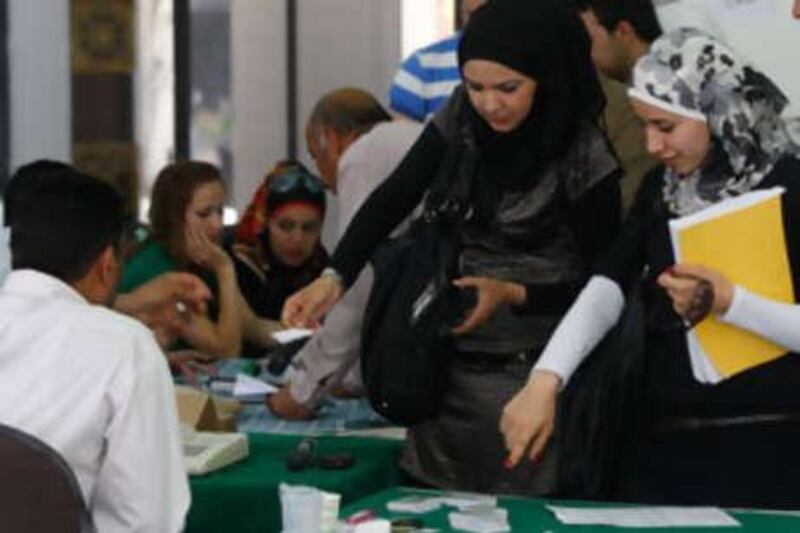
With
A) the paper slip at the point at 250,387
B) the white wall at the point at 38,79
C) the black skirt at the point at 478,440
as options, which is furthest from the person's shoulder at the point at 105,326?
the white wall at the point at 38,79

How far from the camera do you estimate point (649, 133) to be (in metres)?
2.91

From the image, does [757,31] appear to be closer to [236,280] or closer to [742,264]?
[742,264]

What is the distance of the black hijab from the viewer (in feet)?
10.4

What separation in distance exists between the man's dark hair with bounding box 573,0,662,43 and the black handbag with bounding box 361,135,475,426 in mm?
904

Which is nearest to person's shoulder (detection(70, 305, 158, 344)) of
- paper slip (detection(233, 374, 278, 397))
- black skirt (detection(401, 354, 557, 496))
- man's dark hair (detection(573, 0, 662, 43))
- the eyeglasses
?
black skirt (detection(401, 354, 557, 496))

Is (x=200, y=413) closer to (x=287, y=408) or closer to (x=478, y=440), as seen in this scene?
(x=287, y=408)

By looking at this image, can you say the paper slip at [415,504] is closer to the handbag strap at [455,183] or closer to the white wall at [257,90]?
the handbag strap at [455,183]

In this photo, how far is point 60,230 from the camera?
266 centimetres

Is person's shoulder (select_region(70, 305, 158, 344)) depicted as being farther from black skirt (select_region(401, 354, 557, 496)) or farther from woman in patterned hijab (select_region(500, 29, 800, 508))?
black skirt (select_region(401, 354, 557, 496))

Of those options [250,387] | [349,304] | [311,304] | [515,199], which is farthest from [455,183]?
[250,387]

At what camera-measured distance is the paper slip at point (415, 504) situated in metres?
2.98

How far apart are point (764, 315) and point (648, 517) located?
0.39 m

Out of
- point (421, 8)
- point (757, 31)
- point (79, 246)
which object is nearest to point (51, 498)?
point (79, 246)

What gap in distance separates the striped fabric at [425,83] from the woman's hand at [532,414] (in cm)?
197
